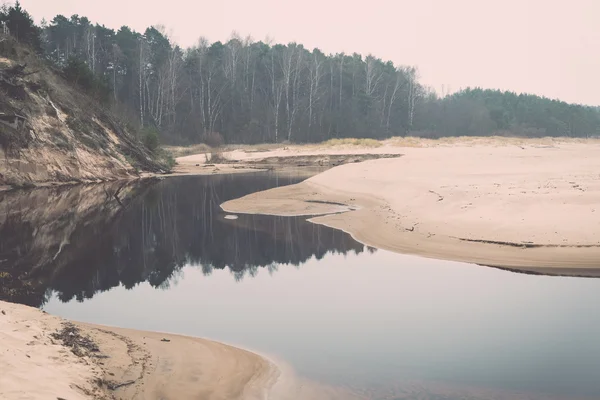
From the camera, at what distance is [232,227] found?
53.6 ft

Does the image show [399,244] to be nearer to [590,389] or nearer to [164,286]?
[164,286]

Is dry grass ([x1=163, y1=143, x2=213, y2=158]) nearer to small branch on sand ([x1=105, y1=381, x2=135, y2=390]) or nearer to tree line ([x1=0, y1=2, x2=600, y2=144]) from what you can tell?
tree line ([x1=0, y1=2, x2=600, y2=144])

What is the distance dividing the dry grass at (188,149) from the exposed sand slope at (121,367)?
50885 millimetres

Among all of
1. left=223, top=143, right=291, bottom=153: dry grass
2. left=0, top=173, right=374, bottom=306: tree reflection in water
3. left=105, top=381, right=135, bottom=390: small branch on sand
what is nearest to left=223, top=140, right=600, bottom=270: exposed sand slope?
left=0, top=173, right=374, bottom=306: tree reflection in water

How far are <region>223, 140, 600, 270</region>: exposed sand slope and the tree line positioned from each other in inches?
1139

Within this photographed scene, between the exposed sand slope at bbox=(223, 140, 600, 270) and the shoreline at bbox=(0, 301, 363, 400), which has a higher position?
the exposed sand slope at bbox=(223, 140, 600, 270)

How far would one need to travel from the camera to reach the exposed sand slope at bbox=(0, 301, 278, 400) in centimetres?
473

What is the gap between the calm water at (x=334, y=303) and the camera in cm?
595

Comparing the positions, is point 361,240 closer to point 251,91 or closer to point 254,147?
point 254,147

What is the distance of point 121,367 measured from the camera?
19.1ft

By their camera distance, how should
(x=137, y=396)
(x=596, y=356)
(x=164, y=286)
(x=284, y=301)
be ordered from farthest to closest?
(x=164, y=286) < (x=284, y=301) < (x=596, y=356) < (x=137, y=396)

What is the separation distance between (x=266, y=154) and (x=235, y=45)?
30.4 m

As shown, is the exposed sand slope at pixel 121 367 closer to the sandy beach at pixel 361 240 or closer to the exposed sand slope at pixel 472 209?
the sandy beach at pixel 361 240

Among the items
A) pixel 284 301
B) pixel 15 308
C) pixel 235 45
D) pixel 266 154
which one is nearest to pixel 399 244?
pixel 284 301
